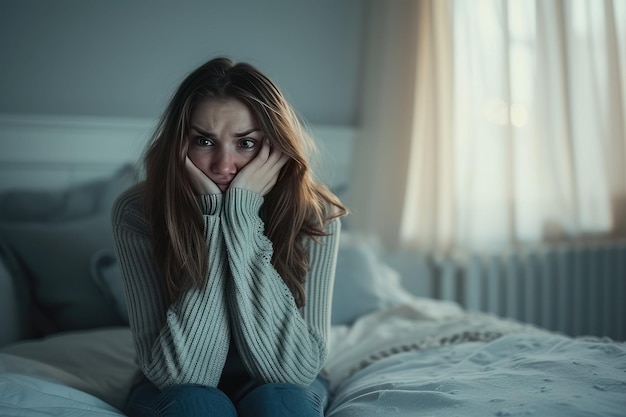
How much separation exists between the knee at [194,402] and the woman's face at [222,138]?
1.39 ft

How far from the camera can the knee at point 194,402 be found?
1090 mm

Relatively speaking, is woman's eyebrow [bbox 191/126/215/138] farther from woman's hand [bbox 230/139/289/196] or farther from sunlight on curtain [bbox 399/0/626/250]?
sunlight on curtain [bbox 399/0/626/250]

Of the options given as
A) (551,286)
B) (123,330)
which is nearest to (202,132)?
(123,330)

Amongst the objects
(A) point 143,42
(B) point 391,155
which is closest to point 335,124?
(B) point 391,155

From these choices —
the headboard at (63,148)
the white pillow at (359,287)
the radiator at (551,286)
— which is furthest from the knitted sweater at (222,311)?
the radiator at (551,286)

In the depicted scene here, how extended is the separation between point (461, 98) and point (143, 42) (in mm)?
1200

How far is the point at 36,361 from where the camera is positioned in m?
1.50

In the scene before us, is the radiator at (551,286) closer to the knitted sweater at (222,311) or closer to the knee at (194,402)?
the knitted sweater at (222,311)

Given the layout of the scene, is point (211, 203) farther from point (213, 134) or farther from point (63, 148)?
point (63, 148)

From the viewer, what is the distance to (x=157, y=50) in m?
2.37

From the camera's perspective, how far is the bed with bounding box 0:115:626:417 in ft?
3.78

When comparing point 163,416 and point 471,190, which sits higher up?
point 471,190

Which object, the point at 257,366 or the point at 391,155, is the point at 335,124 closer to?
the point at 391,155

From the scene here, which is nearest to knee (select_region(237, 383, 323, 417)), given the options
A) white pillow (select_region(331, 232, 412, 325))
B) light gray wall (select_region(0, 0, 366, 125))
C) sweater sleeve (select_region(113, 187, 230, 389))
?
sweater sleeve (select_region(113, 187, 230, 389))
